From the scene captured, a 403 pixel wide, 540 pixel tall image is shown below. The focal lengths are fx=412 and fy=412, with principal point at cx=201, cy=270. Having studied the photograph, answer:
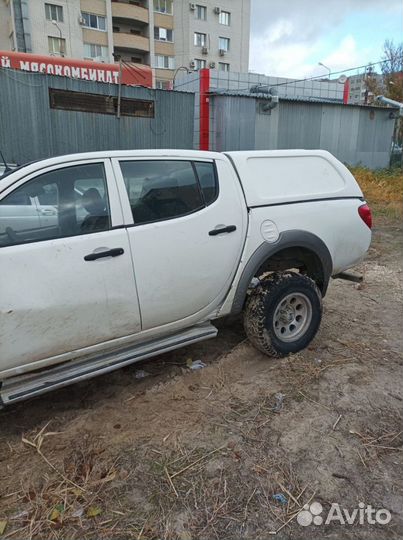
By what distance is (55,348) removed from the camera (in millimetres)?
2504

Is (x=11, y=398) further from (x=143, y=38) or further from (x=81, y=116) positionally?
(x=143, y=38)

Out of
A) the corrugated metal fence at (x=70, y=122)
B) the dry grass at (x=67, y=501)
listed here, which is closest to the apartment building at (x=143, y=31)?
the corrugated metal fence at (x=70, y=122)

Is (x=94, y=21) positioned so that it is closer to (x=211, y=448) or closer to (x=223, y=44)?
(x=223, y=44)

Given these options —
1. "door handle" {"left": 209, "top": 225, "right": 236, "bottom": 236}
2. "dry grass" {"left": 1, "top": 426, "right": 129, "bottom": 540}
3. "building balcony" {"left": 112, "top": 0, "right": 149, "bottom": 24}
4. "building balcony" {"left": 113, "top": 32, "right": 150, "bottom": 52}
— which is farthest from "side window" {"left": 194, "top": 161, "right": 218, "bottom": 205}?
"building balcony" {"left": 112, "top": 0, "right": 149, "bottom": 24}

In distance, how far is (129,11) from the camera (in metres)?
39.1

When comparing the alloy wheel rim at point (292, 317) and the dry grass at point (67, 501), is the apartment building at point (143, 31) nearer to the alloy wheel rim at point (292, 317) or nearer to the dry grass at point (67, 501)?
the alloy wheel rim at point (292, 317)

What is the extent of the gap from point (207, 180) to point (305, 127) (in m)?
14.9

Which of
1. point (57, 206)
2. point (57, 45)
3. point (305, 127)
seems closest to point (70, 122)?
point (305, 127)

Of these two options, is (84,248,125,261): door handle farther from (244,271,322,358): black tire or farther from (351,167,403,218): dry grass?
(351,167,403,218): dry grass

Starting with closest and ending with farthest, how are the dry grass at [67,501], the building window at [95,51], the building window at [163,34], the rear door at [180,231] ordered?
the dry grass at [67,501], the rear door at [180,231], the building window at [95,51], the building window at [163,34]

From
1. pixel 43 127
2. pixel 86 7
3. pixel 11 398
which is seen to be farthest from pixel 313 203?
pixel 86 7

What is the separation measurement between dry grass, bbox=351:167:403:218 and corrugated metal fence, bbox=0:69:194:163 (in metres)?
6.52

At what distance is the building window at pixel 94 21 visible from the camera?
36.4m

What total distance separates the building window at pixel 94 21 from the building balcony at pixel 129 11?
1969 mm
